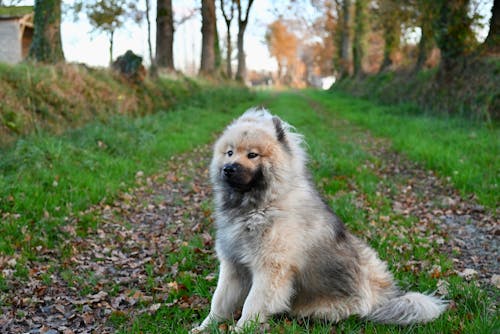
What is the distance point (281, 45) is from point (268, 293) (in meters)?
71.7

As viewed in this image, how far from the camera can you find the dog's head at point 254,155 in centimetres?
372

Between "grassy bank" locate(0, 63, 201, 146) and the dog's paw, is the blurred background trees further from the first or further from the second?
the dog's paw

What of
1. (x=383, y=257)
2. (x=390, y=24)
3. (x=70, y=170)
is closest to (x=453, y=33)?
(x=390, y=24)

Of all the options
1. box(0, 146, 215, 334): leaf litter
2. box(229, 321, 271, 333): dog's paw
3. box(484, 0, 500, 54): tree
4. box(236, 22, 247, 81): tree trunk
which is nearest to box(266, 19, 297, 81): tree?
box(236, 22, 247, 81): tree trunk

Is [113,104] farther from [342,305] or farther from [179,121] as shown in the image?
[342,305]

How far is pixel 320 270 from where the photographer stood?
362 cm

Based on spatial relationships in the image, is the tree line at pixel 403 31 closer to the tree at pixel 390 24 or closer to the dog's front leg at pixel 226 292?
the tree at pixel 390 24

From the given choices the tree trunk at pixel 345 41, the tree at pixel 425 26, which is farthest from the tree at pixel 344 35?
the tree at pixel 425 26

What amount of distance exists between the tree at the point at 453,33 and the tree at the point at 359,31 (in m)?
15.5

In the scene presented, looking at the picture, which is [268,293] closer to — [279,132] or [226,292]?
[226,292]

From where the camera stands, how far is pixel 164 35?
22.1 meters

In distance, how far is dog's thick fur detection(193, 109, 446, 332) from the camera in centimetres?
352

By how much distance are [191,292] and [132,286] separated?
73cm

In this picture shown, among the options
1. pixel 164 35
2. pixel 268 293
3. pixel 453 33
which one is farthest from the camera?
pixel 164 35
